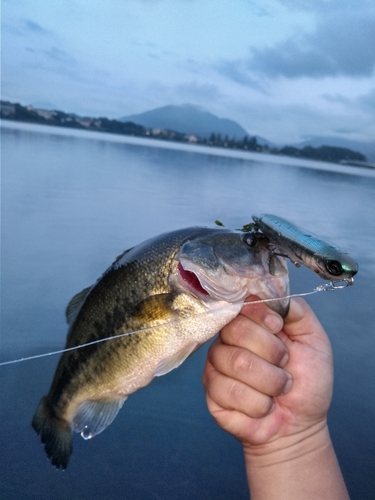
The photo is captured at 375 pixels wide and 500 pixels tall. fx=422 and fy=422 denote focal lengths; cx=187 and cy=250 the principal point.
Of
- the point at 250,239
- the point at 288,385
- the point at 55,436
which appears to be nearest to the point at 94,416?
the point at 55,436

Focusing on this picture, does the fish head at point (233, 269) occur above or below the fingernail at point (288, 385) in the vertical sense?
above

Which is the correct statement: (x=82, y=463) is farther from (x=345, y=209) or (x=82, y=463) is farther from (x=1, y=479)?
(x=345, y=209)

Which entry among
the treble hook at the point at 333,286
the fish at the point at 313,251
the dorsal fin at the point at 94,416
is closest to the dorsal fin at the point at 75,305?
the dorsal fin at the point at 94,416

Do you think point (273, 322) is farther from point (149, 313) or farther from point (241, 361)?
point (149, 313)

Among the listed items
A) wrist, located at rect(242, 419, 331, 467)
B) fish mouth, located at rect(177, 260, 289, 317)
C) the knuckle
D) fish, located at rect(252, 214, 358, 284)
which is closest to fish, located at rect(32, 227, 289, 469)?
fish mouth, located at rect(177, 260, 289, 317)

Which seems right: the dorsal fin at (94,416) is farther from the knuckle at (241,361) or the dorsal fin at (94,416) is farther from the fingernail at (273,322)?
A: the fingernail at (273,322)

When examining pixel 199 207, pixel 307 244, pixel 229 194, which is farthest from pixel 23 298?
pixel 229 194

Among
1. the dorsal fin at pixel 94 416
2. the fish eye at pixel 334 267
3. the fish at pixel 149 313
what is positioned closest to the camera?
the fish eye at pixel 334 267
